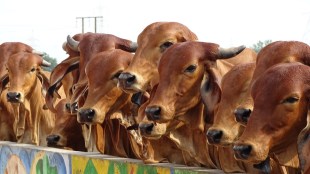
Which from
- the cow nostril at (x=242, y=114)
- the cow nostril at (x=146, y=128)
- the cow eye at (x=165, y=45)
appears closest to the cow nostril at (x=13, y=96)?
the cow eye at (x=165, y=45)

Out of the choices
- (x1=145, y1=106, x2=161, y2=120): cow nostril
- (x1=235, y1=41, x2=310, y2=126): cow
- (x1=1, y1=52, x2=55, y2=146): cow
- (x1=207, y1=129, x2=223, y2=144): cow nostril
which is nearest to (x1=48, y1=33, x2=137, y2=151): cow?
(x1=1, y1=52, x2=55, y2=146): cow

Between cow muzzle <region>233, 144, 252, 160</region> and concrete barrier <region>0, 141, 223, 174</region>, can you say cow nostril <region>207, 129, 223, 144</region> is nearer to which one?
concrete barrier <region>0, 141, 223, 174</region>

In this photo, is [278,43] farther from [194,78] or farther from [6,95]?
[6,95]

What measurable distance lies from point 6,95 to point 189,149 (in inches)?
172

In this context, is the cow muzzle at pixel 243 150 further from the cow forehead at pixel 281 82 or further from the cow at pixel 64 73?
the cow at pixel 64 73

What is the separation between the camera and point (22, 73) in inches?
499

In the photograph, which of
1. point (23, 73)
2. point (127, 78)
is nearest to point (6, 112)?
point (23, 73)

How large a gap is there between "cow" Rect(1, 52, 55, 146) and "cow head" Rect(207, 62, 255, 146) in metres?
4.57

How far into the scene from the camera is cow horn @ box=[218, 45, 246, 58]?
340 inches

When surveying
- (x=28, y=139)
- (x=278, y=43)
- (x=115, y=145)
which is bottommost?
(x=28, y=139)

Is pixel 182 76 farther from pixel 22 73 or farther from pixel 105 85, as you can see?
pixel 22 73

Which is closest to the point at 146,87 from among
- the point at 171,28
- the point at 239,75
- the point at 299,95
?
the point at 171,28

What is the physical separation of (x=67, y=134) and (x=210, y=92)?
334 cm

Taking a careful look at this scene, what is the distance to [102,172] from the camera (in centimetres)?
968
